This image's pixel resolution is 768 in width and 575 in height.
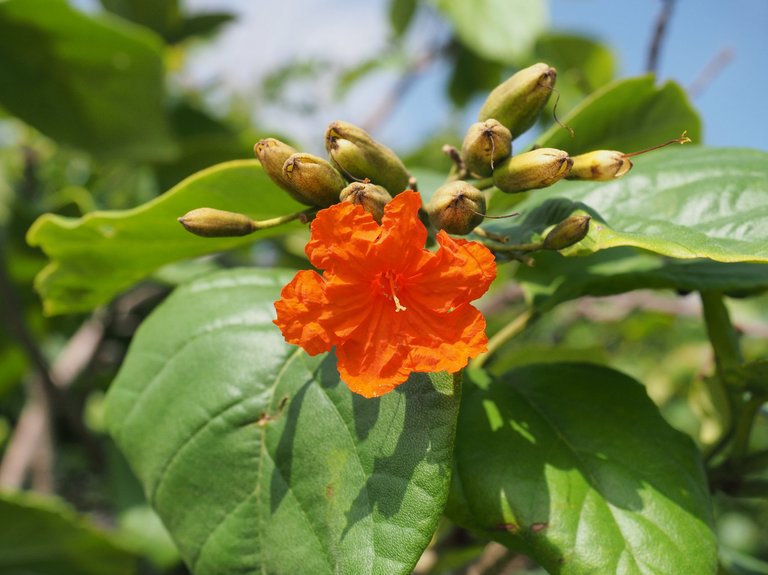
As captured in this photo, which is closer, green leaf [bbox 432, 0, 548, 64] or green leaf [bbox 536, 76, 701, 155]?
green leaf [bbox 536, 76, 701, 155]

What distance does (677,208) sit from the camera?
1.18 meters

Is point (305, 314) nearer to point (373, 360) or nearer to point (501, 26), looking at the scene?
point (373, 360)

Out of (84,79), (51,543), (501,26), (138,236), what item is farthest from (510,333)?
(84,79)

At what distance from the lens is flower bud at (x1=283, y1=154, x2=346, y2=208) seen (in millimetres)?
1047

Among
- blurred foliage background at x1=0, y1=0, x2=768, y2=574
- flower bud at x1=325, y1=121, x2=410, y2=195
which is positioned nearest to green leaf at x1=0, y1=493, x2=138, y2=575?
blurred foliage background at x1=0, y1=0, x2=768, y2=574

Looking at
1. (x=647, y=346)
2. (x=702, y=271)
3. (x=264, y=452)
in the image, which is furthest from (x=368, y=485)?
(x=647, y=346)

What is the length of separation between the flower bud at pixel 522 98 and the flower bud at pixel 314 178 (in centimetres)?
30

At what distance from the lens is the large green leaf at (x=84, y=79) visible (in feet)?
7.66

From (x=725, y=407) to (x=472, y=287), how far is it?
965 mm

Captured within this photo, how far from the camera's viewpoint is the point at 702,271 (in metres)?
1.36

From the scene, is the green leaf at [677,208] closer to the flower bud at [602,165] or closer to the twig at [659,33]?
the flower bud at [602,165]

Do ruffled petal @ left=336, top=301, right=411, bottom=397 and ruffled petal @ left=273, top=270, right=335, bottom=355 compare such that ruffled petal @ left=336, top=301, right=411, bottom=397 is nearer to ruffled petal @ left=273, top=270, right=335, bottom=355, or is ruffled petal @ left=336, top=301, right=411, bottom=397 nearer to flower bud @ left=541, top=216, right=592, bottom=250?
ruffled petal @ left=273, top=270, right=335, bottom=355

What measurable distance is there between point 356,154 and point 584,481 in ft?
2.02

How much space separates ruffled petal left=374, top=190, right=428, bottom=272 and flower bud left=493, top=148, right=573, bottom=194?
18cm
